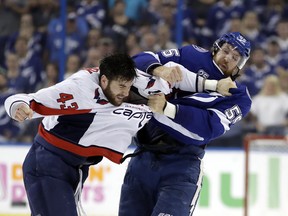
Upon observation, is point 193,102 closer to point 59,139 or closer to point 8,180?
point 59,139

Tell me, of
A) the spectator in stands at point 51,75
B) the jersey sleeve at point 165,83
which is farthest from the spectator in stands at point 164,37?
the jersey sleeve at point 165,83

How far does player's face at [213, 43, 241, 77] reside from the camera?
14.4ft

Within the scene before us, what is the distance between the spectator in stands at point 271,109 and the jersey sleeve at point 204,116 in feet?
12.6

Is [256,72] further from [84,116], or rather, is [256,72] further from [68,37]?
[84,116]

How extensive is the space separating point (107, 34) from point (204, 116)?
4.62 m

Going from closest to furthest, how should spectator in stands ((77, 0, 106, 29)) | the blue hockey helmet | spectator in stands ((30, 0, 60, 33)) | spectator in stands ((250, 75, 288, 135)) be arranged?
the blue hockey helmet, spectator in stands ((250, 75, 288, 135)), spectator in stands ((30, 0, 60, 33)), spectator in stands ((77, 0, 106, 29))

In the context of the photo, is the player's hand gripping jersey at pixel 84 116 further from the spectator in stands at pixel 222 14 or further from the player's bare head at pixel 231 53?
the spectator in stands at pixel 222 14

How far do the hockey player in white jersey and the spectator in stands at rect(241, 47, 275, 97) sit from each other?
419 cm

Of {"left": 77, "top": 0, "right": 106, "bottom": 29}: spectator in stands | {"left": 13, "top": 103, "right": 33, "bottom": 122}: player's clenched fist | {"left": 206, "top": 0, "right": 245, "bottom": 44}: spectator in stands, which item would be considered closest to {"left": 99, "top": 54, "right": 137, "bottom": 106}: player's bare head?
{"left": 13, "top": 103, "right": 33, "bottom": 122}: player's clenched fist

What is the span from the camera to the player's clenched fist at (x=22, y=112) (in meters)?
A: 3.77

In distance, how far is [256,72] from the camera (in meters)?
8.49

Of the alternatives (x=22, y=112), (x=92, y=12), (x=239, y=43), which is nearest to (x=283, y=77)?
(x=92, y=12)

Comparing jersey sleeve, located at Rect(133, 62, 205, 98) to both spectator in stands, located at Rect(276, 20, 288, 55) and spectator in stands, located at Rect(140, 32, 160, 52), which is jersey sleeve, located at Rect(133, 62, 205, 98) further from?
spectator in stands, located at Rect(276, 20, 288, 55)

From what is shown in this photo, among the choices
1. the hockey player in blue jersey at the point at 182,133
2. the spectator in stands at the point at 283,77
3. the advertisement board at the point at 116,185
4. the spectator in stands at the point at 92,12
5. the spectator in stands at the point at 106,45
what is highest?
the hockey player in blue jersey at the point at 182,133
